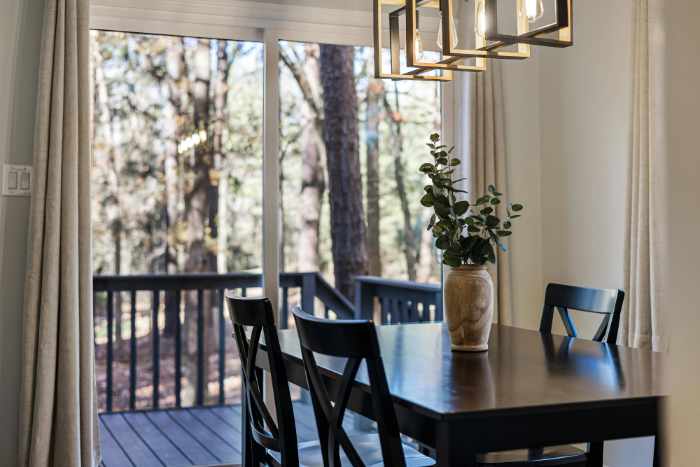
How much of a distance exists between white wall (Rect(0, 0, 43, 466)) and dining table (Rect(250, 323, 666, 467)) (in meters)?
1.45

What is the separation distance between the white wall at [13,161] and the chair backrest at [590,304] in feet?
6.95

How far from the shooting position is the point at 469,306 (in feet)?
7.66

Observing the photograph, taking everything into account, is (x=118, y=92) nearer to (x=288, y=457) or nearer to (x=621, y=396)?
(x=288, y=457)

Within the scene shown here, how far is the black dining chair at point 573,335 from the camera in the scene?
2494 mm

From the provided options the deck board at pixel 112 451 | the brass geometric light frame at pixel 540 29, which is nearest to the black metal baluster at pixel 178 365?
the deck board at pixel 112 451

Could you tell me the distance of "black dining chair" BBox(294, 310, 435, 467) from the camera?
1690 millimetres

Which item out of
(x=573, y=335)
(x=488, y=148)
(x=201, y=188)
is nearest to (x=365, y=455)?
(x=573, y=335)

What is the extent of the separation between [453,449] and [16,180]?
93.8 inches

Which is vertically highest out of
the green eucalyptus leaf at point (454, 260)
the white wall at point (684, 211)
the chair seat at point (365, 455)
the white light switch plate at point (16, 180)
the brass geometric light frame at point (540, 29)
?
the brass geometric light frame at point (540, 29)

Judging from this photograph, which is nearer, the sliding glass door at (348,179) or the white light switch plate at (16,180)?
the white light switch plate at (16,180)

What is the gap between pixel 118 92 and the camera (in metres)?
4.67

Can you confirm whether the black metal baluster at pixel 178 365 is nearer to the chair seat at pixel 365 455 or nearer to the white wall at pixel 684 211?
the chair seat at pixel 365 455

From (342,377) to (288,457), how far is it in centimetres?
44

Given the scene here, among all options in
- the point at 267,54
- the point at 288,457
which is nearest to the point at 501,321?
the point at 267,54
